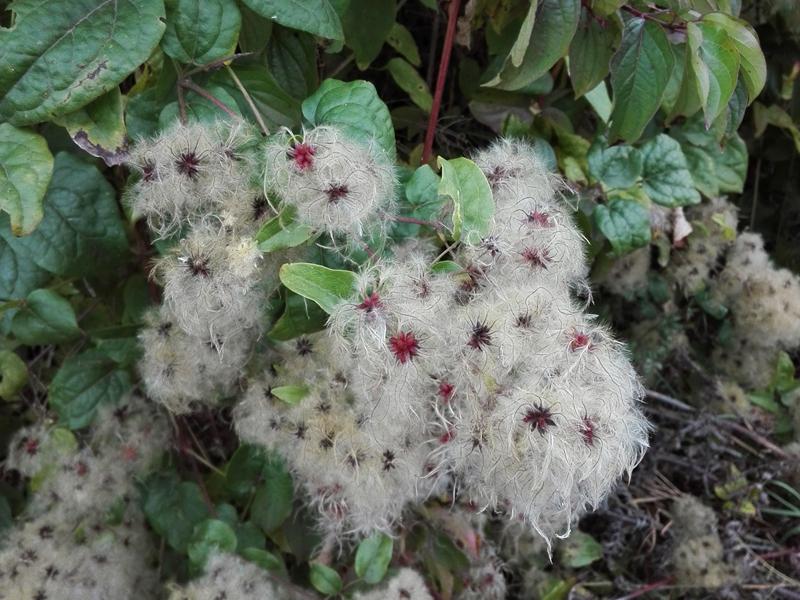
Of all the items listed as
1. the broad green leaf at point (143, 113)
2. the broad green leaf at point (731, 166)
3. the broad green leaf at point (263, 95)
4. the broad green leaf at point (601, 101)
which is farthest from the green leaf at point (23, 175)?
the broad green leaf at point (731, 166)

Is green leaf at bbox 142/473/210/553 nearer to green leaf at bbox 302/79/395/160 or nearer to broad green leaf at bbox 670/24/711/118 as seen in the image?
green leaf at bbox 302/79/395/160

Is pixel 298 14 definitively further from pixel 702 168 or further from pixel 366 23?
pixel 702 168

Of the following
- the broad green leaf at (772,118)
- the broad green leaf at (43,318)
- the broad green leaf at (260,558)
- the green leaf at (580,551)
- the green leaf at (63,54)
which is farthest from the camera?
the broad green leaf at (772,118)

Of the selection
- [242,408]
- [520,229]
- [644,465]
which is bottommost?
[644,465]

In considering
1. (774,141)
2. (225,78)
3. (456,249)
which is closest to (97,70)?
(225,78)

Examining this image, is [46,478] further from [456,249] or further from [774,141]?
[774,141]

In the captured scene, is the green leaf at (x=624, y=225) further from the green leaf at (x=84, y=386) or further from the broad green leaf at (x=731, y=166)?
the green leaf at (x=84, y=386)
